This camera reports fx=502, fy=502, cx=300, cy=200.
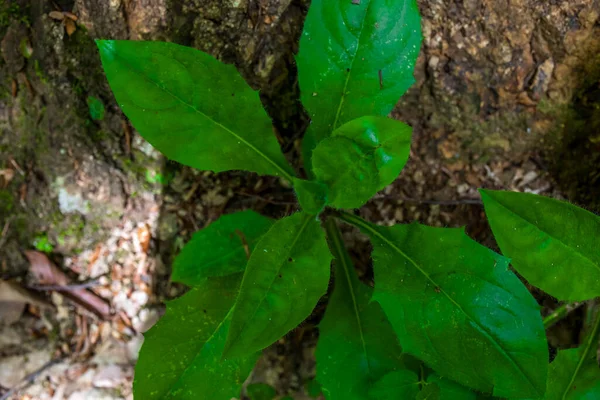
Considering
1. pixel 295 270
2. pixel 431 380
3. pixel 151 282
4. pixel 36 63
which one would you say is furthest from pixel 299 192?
pixel 36 63

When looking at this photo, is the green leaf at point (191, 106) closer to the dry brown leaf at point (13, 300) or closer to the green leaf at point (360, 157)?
the green leaf at point (360, 157)

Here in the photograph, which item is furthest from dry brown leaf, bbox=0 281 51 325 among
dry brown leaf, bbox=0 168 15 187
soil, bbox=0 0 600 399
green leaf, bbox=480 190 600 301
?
green leaf, bbox=480 190 600 301

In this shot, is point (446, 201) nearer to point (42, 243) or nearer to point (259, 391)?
point (259, 391)

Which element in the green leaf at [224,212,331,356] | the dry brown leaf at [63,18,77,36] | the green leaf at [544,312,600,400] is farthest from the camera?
the dry brown leaf at [63,18,77,36]

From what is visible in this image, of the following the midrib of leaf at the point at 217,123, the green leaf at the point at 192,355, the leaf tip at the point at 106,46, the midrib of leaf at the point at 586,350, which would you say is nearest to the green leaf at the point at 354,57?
the midrib of leaf at the point at 217,123

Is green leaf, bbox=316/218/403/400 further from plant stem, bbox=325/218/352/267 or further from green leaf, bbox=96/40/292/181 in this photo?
green leaf, bbox=96/40/292/181

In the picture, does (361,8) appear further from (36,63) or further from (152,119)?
(36,63)

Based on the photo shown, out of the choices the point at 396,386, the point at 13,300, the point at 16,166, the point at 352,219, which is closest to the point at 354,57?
the point at 352,219
